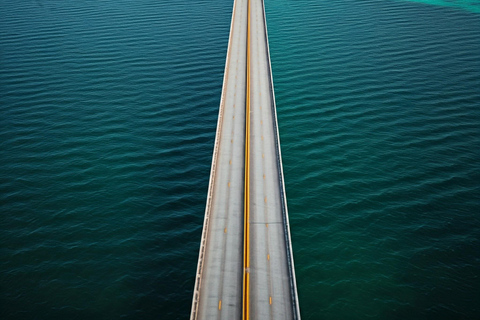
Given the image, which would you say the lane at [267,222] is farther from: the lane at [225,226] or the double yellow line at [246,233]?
the lane at [225,226]

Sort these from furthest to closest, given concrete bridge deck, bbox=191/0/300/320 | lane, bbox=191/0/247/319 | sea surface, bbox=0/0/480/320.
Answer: sea surface, bbox=0/0/480/320 → concrete bridge deck, bbox=191/0/300/320 → lane, bbox=191/0/247/319

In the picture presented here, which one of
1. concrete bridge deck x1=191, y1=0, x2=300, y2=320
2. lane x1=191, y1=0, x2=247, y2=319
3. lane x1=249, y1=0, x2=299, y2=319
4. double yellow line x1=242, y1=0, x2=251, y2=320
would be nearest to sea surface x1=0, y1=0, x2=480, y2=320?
lane x1=191, y1=0, x2=247, y2=319

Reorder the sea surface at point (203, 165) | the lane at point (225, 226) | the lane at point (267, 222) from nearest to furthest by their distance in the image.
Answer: the lane at point (225, 226) < the lane at point (267, 222) < the sea surface at point (203, 165)

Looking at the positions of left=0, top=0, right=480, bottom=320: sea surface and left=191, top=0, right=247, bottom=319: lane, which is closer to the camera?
left=191, top=0, right=247, bottom=319: lane

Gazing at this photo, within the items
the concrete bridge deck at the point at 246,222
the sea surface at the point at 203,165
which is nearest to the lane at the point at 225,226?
the concrete bridge deck at the point at 246,222

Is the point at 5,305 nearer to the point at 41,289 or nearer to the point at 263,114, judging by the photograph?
the point at 41,289

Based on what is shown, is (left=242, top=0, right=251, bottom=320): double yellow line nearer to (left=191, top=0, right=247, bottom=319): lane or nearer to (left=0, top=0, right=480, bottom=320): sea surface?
(left=191, top=0, right=247, bottom=319): lane

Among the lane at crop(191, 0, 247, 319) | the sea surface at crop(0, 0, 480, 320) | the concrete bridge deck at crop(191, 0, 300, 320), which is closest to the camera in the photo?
the lane at crop(191, 0, 247, 319)
